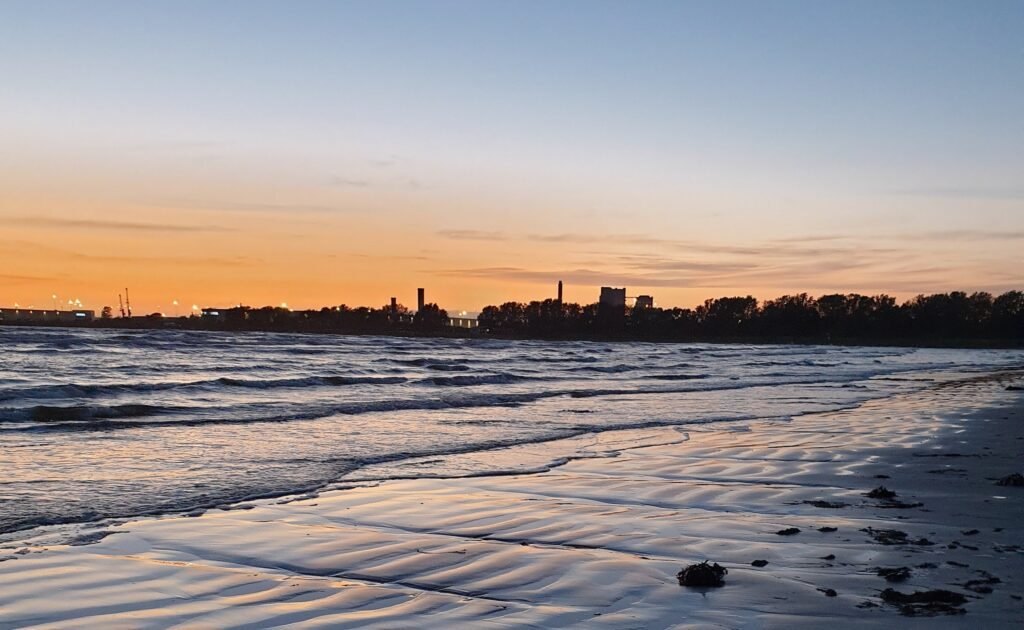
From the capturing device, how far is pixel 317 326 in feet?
474

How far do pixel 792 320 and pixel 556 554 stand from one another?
13287 cm

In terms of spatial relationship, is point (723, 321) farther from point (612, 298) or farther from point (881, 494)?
point (881, 494)

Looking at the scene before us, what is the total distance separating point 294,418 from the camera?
1464 centimetres

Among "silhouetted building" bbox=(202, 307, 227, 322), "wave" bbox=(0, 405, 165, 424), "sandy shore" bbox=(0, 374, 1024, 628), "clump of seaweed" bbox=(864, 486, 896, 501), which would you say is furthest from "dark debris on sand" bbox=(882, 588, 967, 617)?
"silhouetted building" bbox=(202, 307, 227, 322)

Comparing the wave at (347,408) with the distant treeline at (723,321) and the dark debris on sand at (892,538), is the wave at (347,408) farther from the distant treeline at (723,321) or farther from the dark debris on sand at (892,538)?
the distant treeline at (723,321)

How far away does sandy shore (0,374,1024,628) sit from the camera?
4.09 m

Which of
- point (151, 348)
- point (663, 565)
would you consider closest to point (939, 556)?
point (663, 565)

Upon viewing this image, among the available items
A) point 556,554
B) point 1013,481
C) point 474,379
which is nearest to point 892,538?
point 556,554

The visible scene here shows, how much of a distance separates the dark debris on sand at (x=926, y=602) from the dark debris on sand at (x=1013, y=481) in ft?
14.3

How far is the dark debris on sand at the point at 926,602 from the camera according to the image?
13.3 feet

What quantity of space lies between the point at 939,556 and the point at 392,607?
10.9 feet

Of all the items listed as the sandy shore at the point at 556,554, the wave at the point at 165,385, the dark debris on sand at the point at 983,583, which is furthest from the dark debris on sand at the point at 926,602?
the wave at the point at 165,385

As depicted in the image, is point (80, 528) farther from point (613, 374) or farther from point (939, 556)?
point (613, 374)

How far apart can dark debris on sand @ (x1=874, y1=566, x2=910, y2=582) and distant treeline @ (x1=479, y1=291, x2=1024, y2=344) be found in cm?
11800
